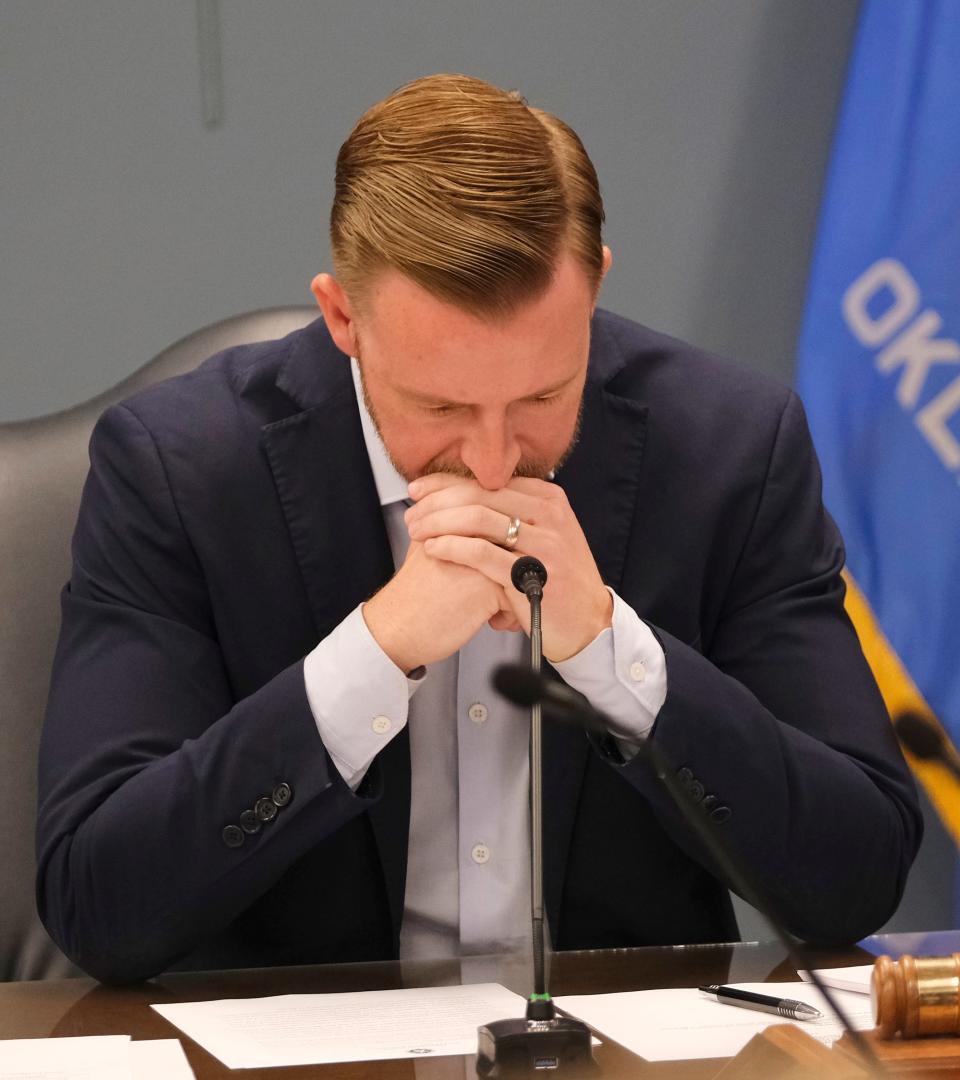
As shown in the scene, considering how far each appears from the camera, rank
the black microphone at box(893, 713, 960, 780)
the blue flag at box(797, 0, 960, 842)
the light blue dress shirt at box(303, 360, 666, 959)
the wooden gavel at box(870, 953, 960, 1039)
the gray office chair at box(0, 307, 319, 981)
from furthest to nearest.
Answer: the blue flag at box(797, 0, 960, 842) → the gray office chair at box(0, 307, 319, 981) → the light blue dress shirt at box(303, 360, 666, 959) → the wooden gavel at box(870, 953, 960, 1039) → the black microphone at box(893, 713, 960, 780)

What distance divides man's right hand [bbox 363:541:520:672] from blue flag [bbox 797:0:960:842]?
4.26 feet

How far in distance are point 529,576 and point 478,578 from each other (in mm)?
214

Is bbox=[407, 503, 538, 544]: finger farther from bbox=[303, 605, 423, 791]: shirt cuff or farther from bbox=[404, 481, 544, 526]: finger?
bbox=[303, 605, 423, 791]: shirt cuff

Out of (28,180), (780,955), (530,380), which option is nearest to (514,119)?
(530,380)

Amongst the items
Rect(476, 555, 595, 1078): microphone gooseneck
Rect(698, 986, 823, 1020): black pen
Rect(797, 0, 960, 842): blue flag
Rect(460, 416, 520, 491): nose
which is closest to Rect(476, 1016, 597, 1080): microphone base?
Rect(476, 555, 595, 1078): microphone gooseneck

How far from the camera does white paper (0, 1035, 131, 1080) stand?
4.10ft

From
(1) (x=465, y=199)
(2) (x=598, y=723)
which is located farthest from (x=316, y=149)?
(2) (x=598, y=723)

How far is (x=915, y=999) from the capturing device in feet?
3.90

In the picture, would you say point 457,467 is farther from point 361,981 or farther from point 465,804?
point 361,981

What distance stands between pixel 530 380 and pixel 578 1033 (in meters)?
0.64

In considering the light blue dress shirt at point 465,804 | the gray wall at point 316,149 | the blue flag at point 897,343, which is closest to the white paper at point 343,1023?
the light blue dress shirt at point 465,804

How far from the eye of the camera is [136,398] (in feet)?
6.48

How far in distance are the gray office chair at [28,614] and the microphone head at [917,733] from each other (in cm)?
125

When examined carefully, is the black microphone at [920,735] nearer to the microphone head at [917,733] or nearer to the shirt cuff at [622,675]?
the microphone head at [917,733]
